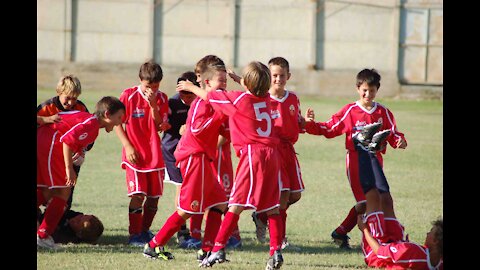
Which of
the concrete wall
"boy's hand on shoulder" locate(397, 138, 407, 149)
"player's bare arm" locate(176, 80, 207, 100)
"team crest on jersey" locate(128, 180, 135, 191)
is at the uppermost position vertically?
the concrete wall

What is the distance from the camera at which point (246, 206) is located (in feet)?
21.7

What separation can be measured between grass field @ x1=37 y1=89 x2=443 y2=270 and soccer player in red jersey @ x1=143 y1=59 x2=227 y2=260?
23 centimetres

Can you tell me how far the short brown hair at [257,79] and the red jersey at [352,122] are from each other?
50.5 inches

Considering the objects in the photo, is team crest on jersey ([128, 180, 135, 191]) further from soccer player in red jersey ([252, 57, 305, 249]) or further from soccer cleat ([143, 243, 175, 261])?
soccer player in red jersey ([252, 57, 305, 249])

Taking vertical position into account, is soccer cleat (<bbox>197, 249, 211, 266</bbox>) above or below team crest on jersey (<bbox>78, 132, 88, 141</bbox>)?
below

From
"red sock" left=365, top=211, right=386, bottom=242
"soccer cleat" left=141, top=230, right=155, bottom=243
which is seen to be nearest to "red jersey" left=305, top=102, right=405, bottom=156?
"red sock" left=365, top=211, right=386, bottom=242

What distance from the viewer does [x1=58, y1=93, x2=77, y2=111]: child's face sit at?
7605 mm

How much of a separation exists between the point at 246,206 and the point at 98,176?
646cm

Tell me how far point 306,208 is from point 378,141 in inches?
118

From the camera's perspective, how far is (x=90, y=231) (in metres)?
7.80

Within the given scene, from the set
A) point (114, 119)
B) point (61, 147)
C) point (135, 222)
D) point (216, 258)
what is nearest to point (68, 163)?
point (61, 147)

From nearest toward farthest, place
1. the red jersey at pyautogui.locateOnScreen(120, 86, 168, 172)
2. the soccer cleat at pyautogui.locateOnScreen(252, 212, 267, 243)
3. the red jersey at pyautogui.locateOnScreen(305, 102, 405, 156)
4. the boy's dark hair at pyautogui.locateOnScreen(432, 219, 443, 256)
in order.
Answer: the boy's dark hair at pyautogui.locateOnScreen(432, 219, 443, 256)
the red jersey at pyautogui.locateOnScreen(305, 102, 405, 156)
the red jersey at pyautogui.locateOnScreen(120, 86, 168, 172)
the soccer cleat at pyautogui.locateOnScreen(252, 212, 267, 243)
